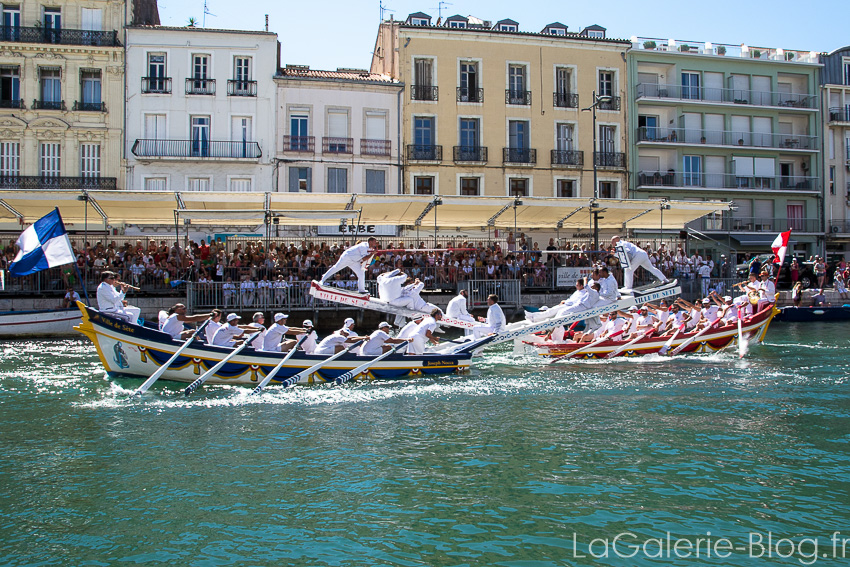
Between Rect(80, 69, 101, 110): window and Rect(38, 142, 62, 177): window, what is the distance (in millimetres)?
2753

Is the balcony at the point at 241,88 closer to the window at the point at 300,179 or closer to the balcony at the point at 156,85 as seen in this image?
the balcony at the point at 156,85

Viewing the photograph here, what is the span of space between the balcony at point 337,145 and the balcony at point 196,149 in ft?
11.3

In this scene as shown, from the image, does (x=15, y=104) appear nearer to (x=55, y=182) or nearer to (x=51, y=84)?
(x=51, y=84)

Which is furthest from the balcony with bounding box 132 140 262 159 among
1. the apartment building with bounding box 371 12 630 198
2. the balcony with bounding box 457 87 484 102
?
the balcony with bounding box 457 87 484 102

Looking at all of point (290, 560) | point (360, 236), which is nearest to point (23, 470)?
point (290, 560)

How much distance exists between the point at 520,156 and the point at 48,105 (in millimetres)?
24874

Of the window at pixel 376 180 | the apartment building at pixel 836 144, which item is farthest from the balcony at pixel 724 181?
the window at pixel 376 180

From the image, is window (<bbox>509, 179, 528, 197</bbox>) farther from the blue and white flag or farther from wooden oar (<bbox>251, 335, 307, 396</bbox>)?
the blue and white flag

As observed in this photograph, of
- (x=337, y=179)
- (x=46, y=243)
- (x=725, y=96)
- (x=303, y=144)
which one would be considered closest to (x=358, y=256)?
(x=46, y=243)

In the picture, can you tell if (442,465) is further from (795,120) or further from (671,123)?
(795,120)

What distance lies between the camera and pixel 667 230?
3988 centimetres

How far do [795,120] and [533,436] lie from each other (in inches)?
1742

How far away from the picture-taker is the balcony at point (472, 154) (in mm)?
38188

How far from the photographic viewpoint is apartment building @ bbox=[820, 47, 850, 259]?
46.6m
